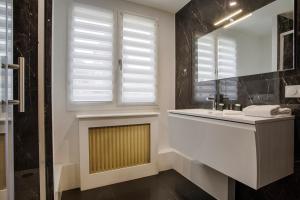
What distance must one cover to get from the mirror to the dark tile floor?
52.0 inches

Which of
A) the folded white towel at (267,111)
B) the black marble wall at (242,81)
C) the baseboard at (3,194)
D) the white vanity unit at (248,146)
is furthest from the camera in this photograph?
the black marble wall at (242,81)

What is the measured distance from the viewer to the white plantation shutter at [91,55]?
6.53 ft

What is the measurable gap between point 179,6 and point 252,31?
4.04 feet

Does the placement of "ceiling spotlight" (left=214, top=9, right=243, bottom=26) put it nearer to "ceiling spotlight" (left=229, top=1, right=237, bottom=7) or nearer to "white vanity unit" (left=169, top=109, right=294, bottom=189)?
"ceiling spotlight" (left=229, top=1, right=237, bottom=7)

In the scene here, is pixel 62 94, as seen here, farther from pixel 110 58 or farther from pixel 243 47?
pixel 243 47

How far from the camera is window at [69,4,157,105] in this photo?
6.58 ft

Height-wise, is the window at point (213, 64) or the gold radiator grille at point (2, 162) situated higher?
the window at point (213, 64)

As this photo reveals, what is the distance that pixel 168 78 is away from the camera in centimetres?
260

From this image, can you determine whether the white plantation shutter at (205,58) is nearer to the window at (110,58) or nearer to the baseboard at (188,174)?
the window at (110,58)

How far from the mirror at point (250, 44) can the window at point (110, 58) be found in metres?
0.74

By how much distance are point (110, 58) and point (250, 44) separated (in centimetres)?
155

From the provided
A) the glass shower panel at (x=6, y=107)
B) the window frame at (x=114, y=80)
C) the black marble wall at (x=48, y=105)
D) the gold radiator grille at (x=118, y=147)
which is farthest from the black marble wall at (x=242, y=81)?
the glass shower panel at (x=6, y=107)

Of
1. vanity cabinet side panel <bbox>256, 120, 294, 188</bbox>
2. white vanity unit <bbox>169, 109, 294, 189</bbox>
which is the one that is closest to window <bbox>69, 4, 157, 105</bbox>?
white vanity unit <bbox>169, 109, 294, 189</bbox>

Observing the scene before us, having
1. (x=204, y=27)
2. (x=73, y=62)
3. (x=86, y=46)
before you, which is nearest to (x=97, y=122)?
(x=73, y=62)
